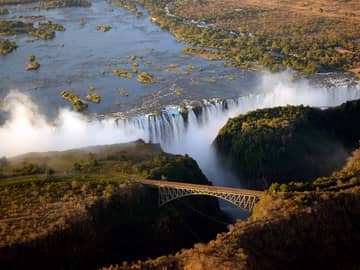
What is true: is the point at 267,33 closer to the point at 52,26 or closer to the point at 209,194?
the point at 52,26

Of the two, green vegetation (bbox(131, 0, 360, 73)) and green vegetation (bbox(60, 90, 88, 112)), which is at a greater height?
green vegetation (bbox(131, 0, 360, 73))

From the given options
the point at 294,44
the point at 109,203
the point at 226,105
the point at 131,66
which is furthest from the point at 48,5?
the point at 109,203

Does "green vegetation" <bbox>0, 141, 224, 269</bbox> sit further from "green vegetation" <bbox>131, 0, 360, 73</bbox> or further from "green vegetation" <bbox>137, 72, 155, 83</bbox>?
"green vegetation" <bbox>131, 0, 360, 73</bbox>

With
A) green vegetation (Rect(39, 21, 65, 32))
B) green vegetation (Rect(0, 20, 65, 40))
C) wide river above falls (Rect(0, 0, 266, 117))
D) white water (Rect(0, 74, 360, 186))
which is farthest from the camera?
green vegetation (Rect(39, 21, 65, 32))

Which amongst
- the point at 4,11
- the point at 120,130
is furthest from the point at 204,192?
the point at 4,11

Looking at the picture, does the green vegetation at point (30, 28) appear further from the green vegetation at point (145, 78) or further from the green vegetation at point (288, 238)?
the green vegetation at point (288, 238)

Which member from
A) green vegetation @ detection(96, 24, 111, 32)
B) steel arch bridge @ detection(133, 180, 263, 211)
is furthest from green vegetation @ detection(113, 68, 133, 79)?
steel arch bridge @ detection(133, 180, 263, 211)

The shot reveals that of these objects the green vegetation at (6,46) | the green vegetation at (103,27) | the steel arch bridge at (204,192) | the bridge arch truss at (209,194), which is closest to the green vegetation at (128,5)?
the green vegetation at (103,27)

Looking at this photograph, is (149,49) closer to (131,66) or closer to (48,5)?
(131,66)
